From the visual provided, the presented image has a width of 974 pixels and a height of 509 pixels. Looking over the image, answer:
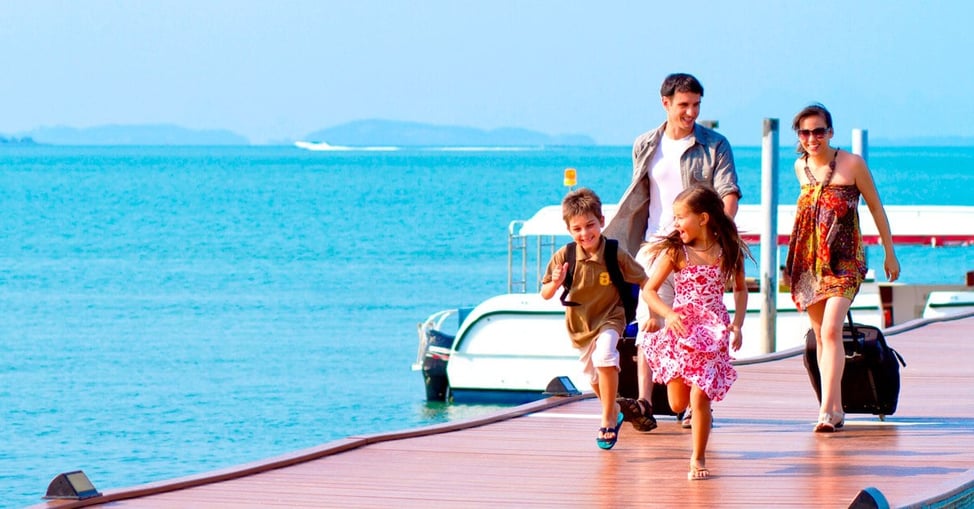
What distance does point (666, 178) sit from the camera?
7.47 meters

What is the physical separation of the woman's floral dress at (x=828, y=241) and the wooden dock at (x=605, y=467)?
72 centimetres

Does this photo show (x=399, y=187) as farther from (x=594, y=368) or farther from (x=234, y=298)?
(x=594, y=368)

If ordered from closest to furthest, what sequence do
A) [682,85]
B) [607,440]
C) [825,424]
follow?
[607,440], [682,85], [825,424]

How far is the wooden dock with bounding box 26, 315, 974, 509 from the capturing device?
237 inches

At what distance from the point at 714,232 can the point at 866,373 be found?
62.8 inches

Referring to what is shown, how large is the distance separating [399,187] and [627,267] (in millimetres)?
115214

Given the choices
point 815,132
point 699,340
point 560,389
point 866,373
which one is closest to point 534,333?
point 560,389

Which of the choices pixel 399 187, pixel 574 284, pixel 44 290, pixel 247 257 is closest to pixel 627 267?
pixel 574 284

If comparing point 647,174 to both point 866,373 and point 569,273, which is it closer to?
point 569,273

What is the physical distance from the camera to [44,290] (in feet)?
139

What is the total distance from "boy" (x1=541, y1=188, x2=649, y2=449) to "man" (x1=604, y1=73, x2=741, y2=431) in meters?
0.26

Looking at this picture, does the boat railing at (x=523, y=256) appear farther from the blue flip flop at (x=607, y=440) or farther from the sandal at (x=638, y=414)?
the blue flip flop at (x=607, y=440)

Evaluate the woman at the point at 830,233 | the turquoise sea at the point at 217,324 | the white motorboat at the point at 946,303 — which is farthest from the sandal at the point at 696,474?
the white motorboat at the point at 946,303

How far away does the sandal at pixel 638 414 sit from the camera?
7.46 meters
